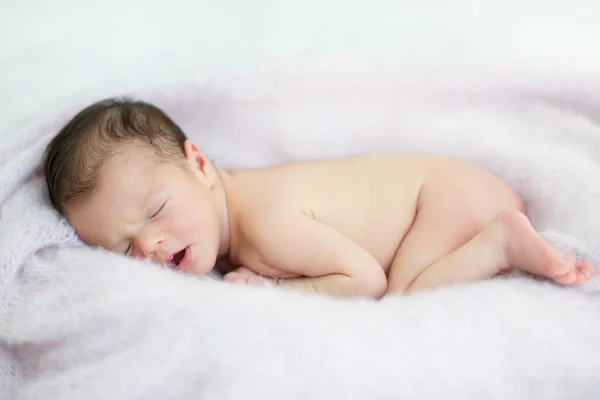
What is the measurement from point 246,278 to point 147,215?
0.20m

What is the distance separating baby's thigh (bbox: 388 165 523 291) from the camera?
1.06m

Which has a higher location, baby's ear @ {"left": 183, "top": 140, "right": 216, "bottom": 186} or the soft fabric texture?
baby's ear @ {"left": 183, "top": 140, "right": 216, "bottom": 186}

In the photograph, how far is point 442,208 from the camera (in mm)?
1093

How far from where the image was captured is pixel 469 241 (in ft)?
3.31

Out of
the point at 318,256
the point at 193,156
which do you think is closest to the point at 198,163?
the point at 193,156

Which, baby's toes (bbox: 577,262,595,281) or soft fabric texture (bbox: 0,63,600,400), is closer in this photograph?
soft fabric texture (bbox: 0,63,600,400)

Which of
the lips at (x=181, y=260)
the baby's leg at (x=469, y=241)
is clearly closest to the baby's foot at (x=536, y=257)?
the baby's leg at (x=469, y=241)

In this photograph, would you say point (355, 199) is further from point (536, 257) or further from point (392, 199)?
point (536, 257)

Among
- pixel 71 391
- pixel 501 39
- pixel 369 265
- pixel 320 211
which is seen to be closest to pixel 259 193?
pixel 320 211

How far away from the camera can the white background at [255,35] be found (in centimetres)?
135

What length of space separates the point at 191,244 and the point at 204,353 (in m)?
0.32

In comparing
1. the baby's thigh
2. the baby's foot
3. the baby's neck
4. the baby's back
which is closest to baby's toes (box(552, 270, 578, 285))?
the baby's foot

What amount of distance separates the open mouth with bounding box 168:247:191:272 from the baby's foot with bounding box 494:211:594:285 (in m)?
0.51

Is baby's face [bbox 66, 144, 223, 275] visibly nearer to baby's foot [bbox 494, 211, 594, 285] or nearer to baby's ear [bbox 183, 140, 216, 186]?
baby's ear [bbox 183, 140, 216, 186]
